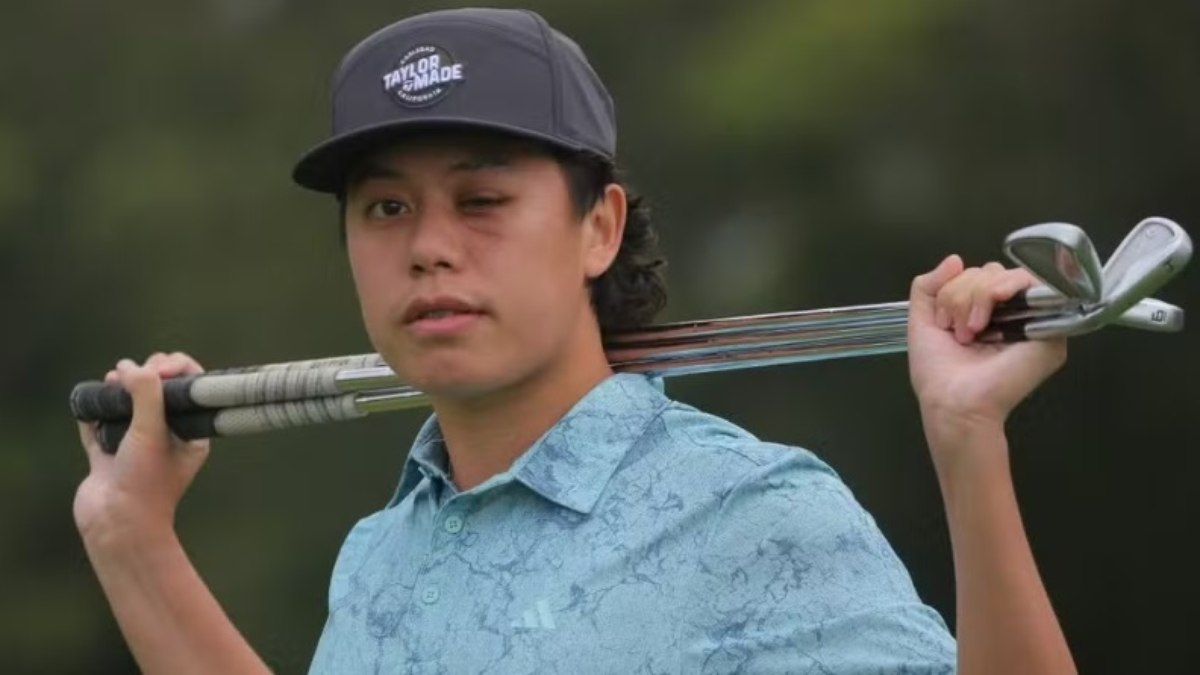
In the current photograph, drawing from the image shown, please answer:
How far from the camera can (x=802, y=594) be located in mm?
1918

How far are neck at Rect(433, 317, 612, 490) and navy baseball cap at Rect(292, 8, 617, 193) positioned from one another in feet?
0.60

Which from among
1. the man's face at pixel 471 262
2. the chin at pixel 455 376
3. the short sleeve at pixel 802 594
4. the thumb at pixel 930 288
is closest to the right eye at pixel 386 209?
the man's face at pixel 471 262

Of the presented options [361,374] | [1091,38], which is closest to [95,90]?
[1091,38]

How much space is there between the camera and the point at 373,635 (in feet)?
6.93

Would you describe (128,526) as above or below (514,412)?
below

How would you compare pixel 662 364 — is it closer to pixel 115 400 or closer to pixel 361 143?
pixel 361 143

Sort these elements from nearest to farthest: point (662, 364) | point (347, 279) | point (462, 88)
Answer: point (462, 88) → point (662, 364) → point (347, 279)

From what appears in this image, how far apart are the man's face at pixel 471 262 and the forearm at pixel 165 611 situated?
1.61 ft

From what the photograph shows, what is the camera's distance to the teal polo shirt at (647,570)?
1.91 metres

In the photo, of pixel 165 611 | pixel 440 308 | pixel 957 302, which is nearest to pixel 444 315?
pixel 440 308

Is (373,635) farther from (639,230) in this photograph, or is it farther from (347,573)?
(639,230)

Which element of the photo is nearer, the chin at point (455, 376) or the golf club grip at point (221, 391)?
the chin at point (455, 376)

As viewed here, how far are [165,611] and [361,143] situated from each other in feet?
2.02

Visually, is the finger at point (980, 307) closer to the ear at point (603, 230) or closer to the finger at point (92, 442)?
the ear at point (603, 230)
